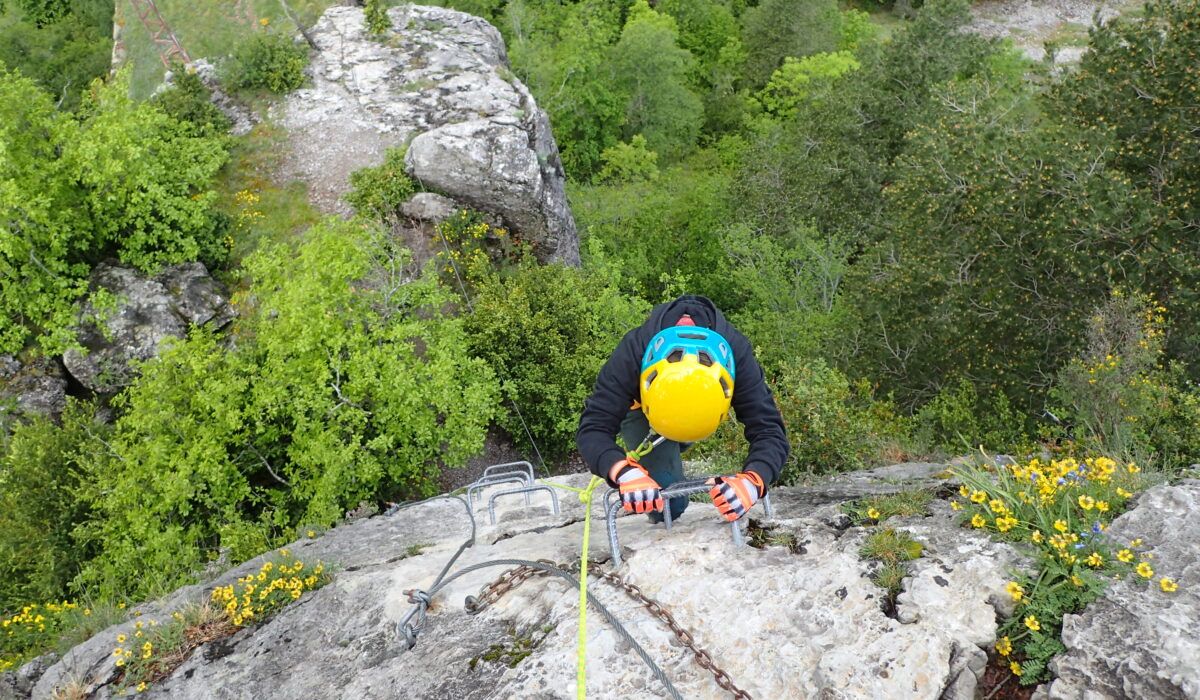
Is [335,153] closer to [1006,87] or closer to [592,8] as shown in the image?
[1006,87]

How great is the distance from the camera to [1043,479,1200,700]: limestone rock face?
3215mm

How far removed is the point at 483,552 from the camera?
20.2ft

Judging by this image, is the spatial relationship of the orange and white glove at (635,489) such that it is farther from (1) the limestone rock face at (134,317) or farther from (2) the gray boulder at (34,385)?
(2) the gray boulder at (34,385)

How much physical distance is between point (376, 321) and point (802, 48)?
40099mm

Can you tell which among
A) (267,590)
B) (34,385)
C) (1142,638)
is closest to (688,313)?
(1142,638)

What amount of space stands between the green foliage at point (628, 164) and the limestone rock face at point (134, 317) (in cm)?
2292

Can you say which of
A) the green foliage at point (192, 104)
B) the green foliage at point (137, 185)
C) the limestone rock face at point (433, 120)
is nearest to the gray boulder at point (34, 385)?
the green foliage at point (137, 185)

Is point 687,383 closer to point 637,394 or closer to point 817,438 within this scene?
point 637,394

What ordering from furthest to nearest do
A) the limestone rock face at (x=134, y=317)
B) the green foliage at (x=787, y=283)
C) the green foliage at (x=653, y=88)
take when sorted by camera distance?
the green foliage at (x=653, y=88), the green foliage at (x=787, y=283), the limestone rock face at (x=134, y=317)

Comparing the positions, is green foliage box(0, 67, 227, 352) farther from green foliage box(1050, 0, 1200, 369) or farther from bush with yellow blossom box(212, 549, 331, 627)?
green foliage box(1050, 0, 1200, 369)

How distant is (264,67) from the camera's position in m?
23.3

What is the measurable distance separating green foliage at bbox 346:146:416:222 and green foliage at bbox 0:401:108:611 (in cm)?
839

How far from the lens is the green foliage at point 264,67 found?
23.1 m

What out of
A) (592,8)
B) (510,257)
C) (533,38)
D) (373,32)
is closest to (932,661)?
(510,257)
